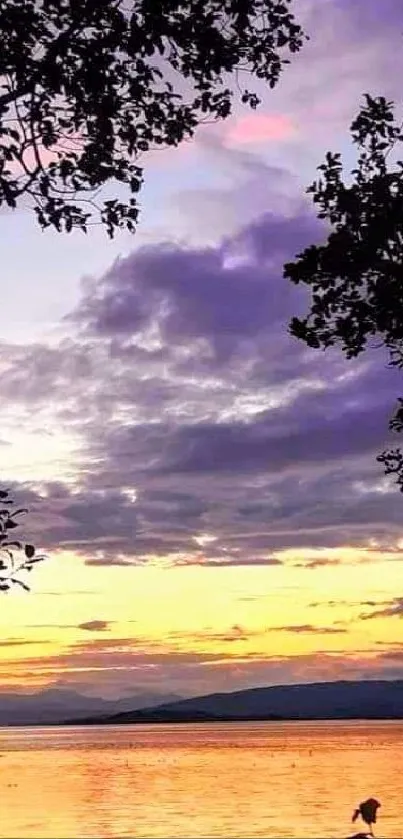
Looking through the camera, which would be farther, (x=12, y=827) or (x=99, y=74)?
(x=12, y=827)

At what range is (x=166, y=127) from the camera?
61.9ft

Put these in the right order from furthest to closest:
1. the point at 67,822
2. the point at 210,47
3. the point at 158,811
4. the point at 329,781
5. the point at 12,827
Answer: the point at 329,781 < the point at 158,811 < the point at 67,822 < the point at 12,827 < the point at 210,47

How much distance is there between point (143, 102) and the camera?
18.7 m

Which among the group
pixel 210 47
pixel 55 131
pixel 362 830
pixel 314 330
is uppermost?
pixel 210 47

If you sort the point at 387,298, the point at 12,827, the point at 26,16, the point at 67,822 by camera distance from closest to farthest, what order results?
the point at 26,16, the point at 387,298, the point at 12,827, the point at 67,822

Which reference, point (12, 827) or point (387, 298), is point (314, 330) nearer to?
point (387, 298)

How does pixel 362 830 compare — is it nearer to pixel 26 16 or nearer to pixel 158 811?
pixel 158 811

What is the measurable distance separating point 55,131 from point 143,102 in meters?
1.37

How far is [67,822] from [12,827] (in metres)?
5.00

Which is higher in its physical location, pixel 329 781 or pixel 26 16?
pixel 26 16

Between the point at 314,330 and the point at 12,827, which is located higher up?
the point at 314,330

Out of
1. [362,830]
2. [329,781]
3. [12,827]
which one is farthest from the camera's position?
[329,781]

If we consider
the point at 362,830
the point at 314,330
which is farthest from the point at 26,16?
the point at 362,830

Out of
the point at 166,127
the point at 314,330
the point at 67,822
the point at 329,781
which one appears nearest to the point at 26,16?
the point at 166,127
